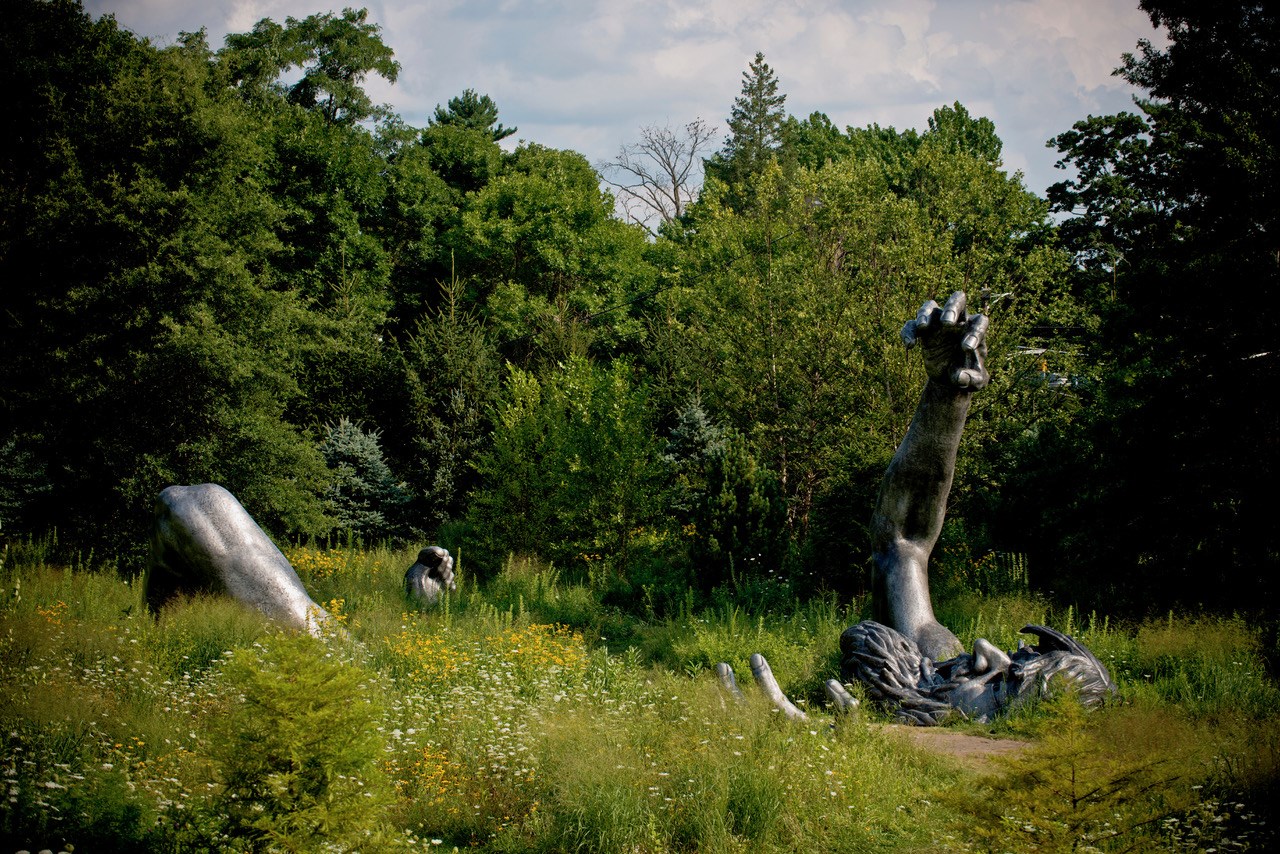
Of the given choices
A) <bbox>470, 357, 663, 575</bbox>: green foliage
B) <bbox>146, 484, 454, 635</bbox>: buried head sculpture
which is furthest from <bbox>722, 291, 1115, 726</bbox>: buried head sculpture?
<bbox>470, 357, 663, 575</bbox>: green foliage

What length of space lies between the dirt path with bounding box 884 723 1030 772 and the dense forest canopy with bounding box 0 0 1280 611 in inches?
173

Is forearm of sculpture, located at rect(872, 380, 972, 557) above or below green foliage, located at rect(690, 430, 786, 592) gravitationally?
above

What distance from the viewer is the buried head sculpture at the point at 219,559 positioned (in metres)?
8.58

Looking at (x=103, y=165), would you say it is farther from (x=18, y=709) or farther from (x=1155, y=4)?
(x=1155, y=4)

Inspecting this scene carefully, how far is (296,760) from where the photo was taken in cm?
392

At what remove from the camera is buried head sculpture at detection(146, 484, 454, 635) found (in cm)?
858

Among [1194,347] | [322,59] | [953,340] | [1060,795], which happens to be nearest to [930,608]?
[953,340]

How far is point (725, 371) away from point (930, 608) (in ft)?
25.8

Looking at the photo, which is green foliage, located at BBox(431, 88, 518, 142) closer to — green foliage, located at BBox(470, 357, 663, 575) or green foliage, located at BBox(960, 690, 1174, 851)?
green foliage, located at BBox(470, 357, 663, 575)

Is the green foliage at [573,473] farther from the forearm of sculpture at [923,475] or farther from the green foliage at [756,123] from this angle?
the green foliage at [756,123]

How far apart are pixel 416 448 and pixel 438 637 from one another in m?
10.6

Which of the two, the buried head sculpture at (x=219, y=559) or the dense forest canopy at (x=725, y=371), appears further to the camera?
the dense forest canopy at (x=725, y=371)

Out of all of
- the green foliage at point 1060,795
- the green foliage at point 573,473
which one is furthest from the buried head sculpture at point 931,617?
the green foliage at point 573,473

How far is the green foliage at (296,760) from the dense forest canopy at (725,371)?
822 centimetres
